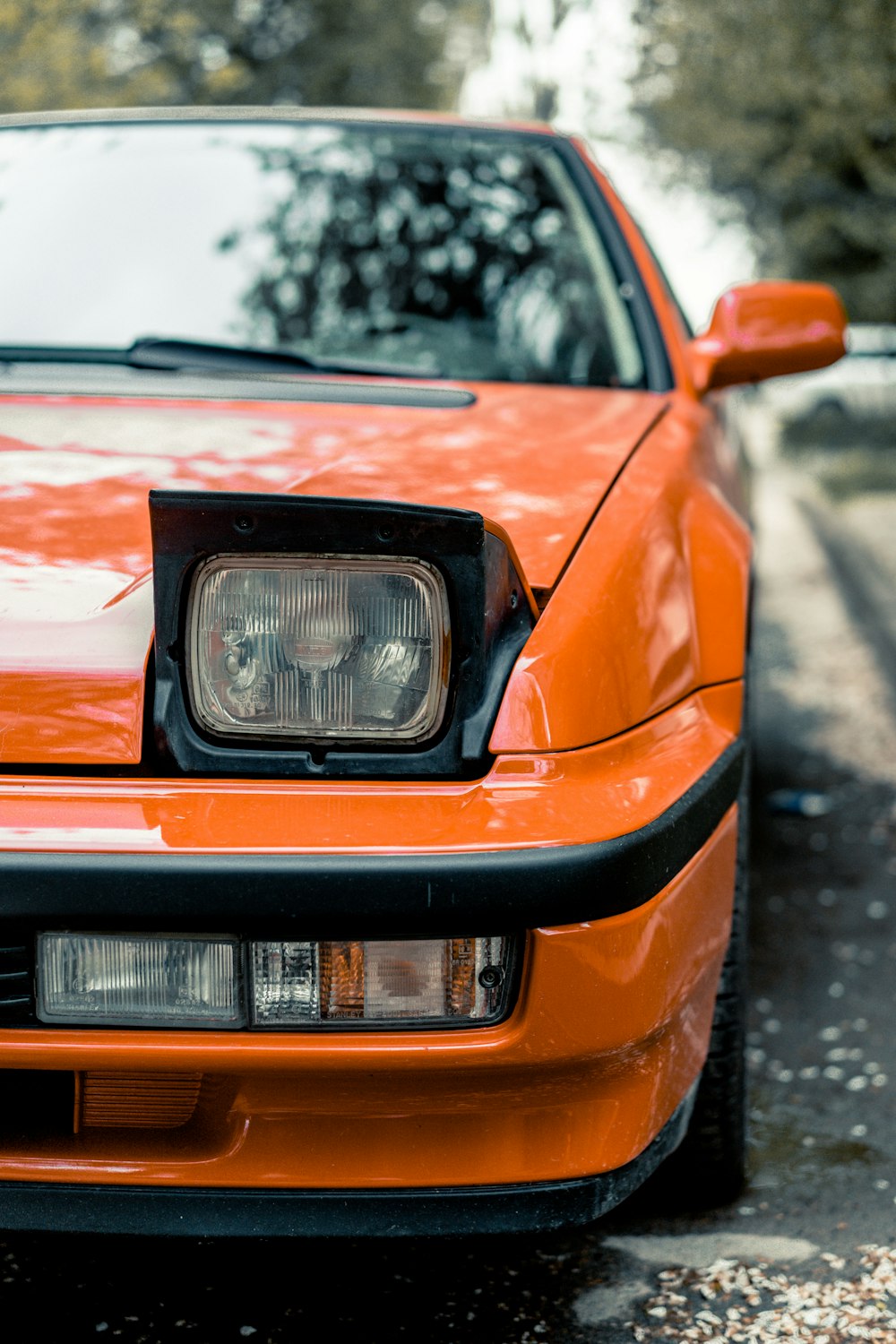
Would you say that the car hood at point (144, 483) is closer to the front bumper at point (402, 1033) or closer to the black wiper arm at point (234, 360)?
the front bumper at point (402, 1033)

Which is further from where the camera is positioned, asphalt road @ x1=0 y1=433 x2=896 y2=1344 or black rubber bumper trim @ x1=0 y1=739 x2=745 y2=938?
asphalt road @ x1=0 y1=433 x2=896 y2=1344

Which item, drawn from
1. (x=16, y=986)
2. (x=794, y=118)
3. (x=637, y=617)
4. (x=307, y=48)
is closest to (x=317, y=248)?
(x=637, y=617)

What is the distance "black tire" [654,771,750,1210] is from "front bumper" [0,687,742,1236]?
0.45 m

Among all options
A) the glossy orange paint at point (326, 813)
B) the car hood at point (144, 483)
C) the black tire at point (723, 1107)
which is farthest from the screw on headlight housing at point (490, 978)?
the black tire at point (723, 1107)

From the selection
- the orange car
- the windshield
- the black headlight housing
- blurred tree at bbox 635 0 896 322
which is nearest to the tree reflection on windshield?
the windshield

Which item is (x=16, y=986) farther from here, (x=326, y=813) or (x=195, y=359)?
(x=195, y=359)

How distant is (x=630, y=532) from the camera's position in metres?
1.63

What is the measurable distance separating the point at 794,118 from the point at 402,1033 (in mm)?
14179

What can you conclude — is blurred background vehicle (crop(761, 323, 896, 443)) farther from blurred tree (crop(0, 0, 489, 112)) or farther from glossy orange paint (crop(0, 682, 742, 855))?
glossy orange paint (crop(0, 682, 742, 855))

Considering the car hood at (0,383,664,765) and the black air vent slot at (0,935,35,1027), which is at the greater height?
the car hood at (0,383,664,765)

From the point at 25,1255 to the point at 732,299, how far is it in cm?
193

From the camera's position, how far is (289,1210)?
53.9 inches

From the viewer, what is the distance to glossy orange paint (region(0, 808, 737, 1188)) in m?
1.31

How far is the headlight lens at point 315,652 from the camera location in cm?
137
